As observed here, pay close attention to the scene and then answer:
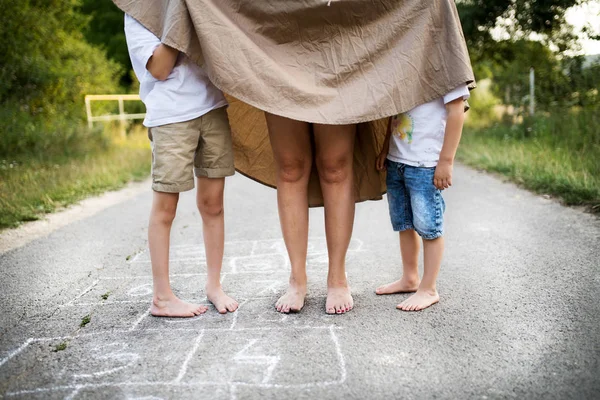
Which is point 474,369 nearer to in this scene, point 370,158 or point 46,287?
point 370,158

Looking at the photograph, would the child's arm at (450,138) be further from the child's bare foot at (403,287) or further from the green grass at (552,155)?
the green grass at (552,155)

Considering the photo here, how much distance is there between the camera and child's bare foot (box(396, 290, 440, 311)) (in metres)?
2.71

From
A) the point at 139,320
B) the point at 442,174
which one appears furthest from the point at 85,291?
the point at 442,174

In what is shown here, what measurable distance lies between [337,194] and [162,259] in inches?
35.2

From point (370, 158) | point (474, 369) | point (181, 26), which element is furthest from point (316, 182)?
point (474, 369)

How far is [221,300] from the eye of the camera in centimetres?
281

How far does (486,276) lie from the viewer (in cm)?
321

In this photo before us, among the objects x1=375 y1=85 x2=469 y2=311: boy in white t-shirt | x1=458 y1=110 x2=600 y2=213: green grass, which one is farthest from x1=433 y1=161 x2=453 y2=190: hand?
x1=458 y1=110 x2=600 y2=213: green grass

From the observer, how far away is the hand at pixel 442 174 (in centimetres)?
266

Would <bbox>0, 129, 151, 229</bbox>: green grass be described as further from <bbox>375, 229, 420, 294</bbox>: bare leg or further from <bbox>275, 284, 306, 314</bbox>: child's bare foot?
<bbox>375, 229, 420, 294</bbox>: bare leg

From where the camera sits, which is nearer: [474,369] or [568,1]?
[474,369]

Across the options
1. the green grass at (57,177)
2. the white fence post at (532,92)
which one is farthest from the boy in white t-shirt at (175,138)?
the white fence post at (532,92)

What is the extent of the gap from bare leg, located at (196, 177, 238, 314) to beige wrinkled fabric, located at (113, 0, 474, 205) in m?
0.48

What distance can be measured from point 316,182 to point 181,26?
104cm
